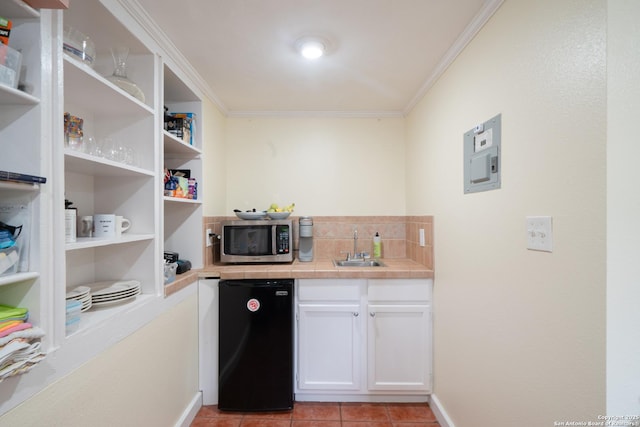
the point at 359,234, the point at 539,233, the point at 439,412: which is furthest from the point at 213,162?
the point at 439,412

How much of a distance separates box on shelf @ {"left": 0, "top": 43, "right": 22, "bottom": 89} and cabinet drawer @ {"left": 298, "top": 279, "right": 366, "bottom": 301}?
1631 mm

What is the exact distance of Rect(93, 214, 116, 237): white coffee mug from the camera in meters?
Result: 1.23

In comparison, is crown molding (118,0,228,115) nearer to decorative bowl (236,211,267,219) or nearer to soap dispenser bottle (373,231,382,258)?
decorative bowl (236,211,267,219)

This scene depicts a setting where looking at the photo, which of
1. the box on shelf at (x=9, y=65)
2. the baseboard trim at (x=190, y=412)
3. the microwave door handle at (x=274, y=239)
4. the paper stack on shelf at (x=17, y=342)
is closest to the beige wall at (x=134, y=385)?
the baseboard trim at (x=190, y=412)

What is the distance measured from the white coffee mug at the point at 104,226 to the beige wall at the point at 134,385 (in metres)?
0.47

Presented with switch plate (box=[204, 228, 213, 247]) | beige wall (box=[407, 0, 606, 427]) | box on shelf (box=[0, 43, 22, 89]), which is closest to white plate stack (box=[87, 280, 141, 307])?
switch plate (box=[204, 228, 213, 247])

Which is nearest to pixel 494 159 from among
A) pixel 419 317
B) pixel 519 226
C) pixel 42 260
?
pixel 519 226

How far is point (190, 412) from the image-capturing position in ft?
5.85

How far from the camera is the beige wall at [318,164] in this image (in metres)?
2.57

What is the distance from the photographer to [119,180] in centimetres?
145

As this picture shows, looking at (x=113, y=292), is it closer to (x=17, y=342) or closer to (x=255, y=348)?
(x=17, y=342)

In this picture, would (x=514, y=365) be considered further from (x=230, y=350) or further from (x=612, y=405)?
(x=230, y=350)

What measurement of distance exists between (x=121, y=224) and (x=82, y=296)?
34 centimetres

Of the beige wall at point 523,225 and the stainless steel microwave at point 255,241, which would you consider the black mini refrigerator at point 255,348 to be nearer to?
the stainless steel microwave at point 255,241
